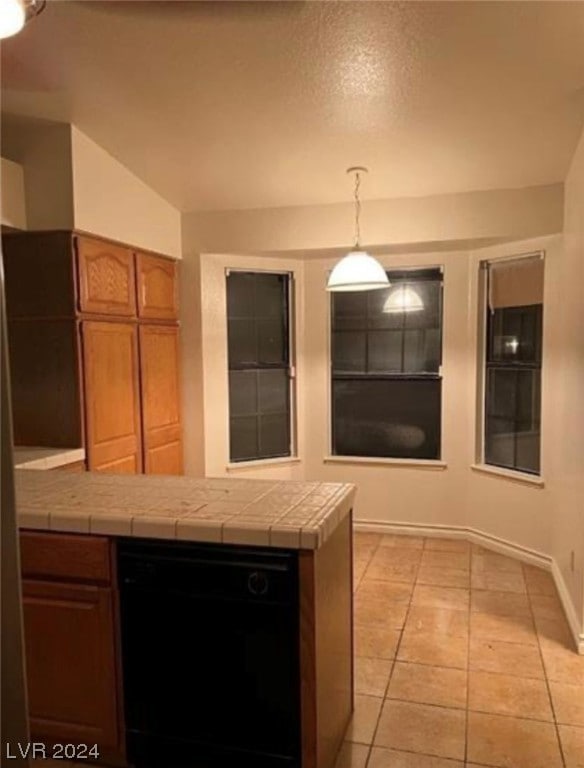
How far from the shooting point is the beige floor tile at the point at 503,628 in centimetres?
285

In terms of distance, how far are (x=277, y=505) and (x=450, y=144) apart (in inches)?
87.4

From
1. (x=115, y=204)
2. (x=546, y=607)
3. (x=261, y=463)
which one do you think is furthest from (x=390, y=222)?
(x=546, y=607)

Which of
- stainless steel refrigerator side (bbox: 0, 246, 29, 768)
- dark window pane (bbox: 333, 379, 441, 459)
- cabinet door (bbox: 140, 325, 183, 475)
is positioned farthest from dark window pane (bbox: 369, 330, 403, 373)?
stainless steel refrigerator side (bbox: 0, 246, 29, 768)

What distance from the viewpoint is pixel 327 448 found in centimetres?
460

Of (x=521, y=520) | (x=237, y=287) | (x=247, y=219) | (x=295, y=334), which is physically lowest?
(x=521, y=520)

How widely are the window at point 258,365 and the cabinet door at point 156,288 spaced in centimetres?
45

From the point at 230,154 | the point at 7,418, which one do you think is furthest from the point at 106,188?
the point at 7,418

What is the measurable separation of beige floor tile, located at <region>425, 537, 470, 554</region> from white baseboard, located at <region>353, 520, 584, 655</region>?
0.05 metres

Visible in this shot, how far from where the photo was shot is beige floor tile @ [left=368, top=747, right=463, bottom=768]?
1.97 metres

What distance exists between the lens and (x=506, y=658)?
2668 mm

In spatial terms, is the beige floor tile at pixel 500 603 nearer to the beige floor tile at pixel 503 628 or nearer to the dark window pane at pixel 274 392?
the beige floor tile at pixel 503 628

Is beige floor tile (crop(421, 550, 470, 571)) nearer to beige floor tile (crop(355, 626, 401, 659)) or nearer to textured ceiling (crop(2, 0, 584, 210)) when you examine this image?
beige floor tile (crop(355, 626, 401, 659))

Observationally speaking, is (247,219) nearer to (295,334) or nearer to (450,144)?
(295,334)

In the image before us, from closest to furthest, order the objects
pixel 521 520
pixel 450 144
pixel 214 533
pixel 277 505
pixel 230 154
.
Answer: pixel 214 533, pixel 277 505, pixel 450 144, pixel 230 154, pixel 521 520
